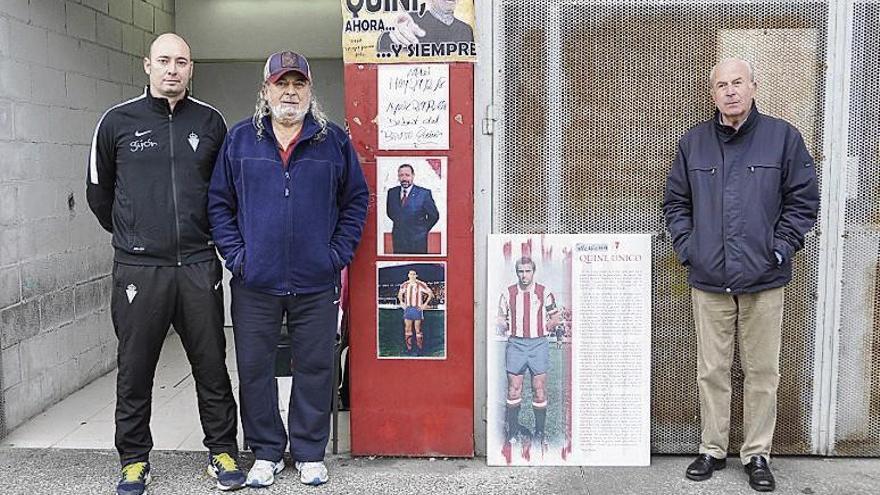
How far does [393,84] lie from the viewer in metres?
4.21

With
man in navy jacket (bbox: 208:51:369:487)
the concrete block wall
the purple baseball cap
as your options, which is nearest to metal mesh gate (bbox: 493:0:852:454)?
man in navy jacket (bbox: 208:51:369:487)

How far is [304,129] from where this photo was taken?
3.97m

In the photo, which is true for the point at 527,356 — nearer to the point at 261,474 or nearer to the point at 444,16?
the point at 261,474

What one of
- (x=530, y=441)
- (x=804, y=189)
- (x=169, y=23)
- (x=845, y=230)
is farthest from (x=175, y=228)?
(x=169, y=23)

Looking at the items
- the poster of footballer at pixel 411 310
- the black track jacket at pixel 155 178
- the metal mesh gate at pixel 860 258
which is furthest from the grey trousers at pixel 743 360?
the black track jacket at pixel 155 178

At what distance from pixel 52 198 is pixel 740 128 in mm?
3874

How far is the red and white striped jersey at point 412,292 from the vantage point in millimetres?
4293

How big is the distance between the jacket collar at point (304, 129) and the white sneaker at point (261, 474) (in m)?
1.46

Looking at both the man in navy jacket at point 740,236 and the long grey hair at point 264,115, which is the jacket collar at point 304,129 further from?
the man in navy jacket at point 740,236

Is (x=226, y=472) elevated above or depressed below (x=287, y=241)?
below

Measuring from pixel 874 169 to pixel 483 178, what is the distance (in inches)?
72.3

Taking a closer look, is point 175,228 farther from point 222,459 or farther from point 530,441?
point 530,441

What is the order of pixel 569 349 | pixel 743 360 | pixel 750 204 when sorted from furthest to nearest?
1. pixel 569 349
2. pixel 743 360
3. pixel 750 204

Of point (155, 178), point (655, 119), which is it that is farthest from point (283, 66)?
point (655, 119)
